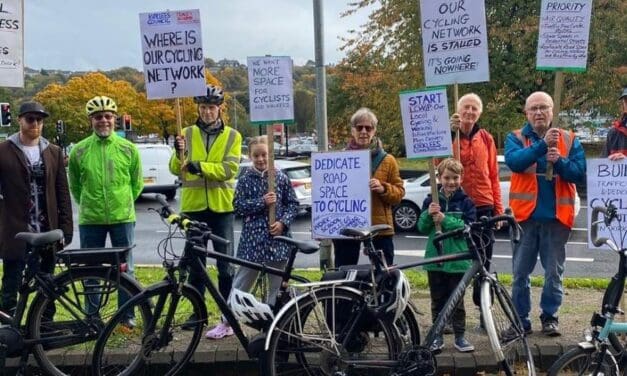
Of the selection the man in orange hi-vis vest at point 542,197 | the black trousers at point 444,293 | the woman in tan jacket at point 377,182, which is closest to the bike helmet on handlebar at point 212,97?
the woman in tan jacket at point 377,182

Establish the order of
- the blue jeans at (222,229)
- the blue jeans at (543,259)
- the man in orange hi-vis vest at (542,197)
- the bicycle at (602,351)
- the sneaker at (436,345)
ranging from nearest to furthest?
1. the bicycle at (602,351)
2. the sneaker at (436,345)
3. the man in orange hi-vis vest at (542,197)
4. the blue jeans at (543,259)
5. the blue jeans at (222,229)

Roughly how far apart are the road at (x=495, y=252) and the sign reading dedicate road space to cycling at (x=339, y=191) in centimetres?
374

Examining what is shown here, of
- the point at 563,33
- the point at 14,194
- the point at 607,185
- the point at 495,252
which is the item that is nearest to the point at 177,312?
the point at 14,194

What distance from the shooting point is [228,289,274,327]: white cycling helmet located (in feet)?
13.9

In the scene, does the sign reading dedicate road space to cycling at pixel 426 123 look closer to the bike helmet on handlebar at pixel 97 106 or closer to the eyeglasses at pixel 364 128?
the eyeglasses at pixel 364 128

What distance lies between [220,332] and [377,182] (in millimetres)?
1739

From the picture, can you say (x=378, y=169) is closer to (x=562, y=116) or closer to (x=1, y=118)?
(x=562, y=116)

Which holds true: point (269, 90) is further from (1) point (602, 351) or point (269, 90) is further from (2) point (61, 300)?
(1) point (602, 351)

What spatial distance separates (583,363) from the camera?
3.64 metres

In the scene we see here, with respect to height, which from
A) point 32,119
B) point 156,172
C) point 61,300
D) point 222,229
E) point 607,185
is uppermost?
point 32,119

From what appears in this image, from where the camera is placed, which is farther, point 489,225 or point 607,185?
point 607,185

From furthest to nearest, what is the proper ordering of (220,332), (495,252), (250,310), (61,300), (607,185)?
(495,252) → (220,332) → (607,185) → (61,300) → (250,310)

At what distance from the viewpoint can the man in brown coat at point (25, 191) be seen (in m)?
4.85

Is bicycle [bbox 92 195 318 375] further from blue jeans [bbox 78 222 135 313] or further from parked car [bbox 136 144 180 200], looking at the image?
parked car [bbox 136 144 180 200]
